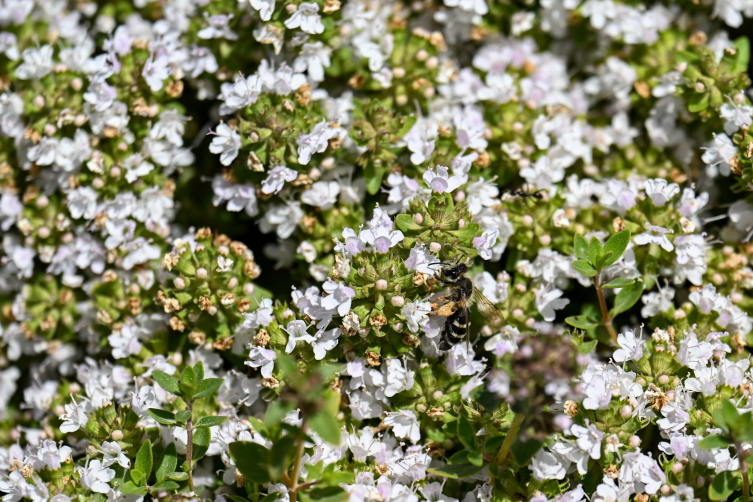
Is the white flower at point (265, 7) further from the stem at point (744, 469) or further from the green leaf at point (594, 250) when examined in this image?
the stem at point (744, 469)

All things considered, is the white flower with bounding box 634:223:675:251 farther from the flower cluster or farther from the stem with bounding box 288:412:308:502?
the stem with bounding box 288:412:308:502

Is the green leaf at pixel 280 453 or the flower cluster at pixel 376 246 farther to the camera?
the flower cluster at pixel 376 246

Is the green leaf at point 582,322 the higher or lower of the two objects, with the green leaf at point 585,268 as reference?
lower

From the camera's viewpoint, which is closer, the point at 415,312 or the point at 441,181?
the point at 415,312

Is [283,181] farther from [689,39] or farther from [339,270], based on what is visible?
[689,39]

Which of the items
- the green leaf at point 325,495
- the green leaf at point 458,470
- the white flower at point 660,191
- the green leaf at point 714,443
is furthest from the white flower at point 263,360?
the white flower at point 660,191

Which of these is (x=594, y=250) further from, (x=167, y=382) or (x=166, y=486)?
(x=166, y=486)

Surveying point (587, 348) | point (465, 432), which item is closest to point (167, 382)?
point (465, 432)
